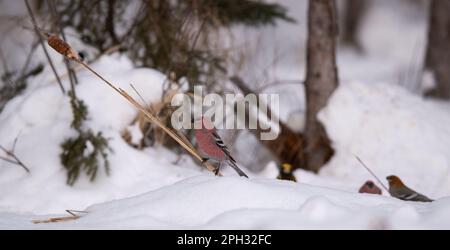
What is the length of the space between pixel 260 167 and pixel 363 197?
4.54m

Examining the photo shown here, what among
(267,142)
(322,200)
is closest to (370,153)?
(267,142)

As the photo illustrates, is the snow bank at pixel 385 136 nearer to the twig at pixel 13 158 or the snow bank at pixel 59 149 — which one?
the snow bank at pixel 59 149

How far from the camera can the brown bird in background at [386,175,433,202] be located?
5527 millimetres

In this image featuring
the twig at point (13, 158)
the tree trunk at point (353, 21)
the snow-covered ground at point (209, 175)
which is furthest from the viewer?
the tree trunk at point (353, 21)

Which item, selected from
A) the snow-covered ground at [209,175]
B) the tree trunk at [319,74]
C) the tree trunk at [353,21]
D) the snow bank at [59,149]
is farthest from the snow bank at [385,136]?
the tree trunk at [353,21]

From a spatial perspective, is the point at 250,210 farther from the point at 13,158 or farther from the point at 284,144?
the point at 284,144

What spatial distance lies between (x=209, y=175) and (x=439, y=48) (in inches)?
234

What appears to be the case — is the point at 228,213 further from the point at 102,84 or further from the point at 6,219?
the point at 102,84

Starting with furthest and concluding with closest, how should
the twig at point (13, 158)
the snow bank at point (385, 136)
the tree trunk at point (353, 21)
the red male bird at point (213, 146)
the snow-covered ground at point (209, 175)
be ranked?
the tree trunk at point (353, 21) < the snow bank at point (385, 136) < the twig at point (13, 158) < the red male bird at point (213, 146) < the snow-covered ground at point (209, 175)

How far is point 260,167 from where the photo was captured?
27.2ft

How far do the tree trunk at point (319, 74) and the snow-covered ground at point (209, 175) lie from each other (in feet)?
0.46

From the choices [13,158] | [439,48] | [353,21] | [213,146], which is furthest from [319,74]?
[353,21]

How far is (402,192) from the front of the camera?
5758mm

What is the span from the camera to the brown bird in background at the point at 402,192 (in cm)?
553
